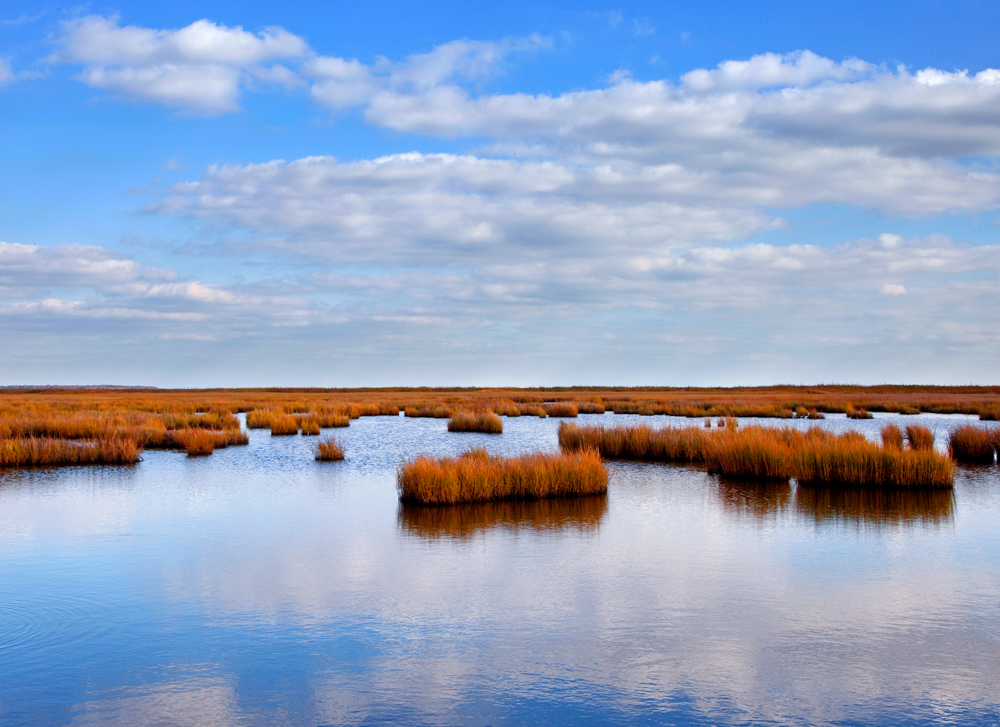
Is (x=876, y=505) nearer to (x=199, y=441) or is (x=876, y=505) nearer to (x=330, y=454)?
(x=330, y=454)

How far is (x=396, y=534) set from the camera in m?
10.9

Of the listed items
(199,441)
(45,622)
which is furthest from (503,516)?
(199,441)

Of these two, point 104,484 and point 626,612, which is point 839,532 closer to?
point 626,612

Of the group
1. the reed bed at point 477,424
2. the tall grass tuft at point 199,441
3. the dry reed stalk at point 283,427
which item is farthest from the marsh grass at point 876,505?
the dry reed stalk at point 283,427

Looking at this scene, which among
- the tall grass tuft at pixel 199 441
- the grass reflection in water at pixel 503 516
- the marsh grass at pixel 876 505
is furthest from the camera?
the tall grass tuft at pixel 199 441

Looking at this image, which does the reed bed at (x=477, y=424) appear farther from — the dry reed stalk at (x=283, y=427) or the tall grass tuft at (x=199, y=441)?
the tall grass tuft at (x=199, y=441)

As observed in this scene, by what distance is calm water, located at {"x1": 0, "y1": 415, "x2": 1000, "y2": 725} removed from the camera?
17.4ft

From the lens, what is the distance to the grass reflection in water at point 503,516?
11094 mm

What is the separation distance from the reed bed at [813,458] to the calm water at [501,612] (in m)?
1.30

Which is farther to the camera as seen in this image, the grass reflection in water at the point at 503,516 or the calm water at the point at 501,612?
the grass reflection in water at the point at 503,516

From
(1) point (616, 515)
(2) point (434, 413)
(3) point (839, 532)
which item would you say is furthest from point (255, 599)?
(2) point (434, 413)

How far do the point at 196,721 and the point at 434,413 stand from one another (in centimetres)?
3778

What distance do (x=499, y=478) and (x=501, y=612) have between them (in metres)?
6.39

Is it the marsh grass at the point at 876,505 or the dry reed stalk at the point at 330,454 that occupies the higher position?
the dry reed stalk at the point at 330,454
